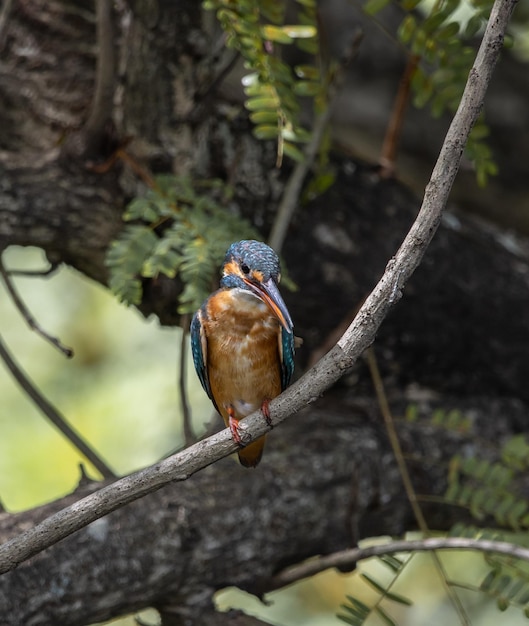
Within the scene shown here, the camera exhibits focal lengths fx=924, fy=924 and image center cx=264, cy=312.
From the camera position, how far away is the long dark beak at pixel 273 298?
2.41m

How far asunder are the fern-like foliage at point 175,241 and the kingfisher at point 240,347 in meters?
0.08

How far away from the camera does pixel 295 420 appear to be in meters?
3.60

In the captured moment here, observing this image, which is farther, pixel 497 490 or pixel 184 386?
pixel 497 490

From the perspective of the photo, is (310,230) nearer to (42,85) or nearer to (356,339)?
(42,85)

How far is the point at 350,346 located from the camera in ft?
6.54

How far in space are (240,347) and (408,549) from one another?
797 millimetres

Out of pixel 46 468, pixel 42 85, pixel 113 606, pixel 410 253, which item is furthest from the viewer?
pixel 46 468

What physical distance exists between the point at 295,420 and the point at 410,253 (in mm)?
1733

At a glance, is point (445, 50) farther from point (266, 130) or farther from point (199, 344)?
point (199, 344)

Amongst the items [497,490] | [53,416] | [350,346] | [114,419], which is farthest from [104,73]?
[114,419]

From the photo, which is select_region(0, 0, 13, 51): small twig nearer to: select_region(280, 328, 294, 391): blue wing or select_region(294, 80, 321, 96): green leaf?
select_region(294, 80, 321, 96): green leaf

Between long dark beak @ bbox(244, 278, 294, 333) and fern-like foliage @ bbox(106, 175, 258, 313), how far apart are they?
257mm

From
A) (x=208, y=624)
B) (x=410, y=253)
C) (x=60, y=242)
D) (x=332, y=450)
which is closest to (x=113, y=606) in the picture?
(x=208, y=624)

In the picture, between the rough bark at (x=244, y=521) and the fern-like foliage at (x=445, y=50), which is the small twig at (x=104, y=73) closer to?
the fern-like foliage at (x=445, y=50)
